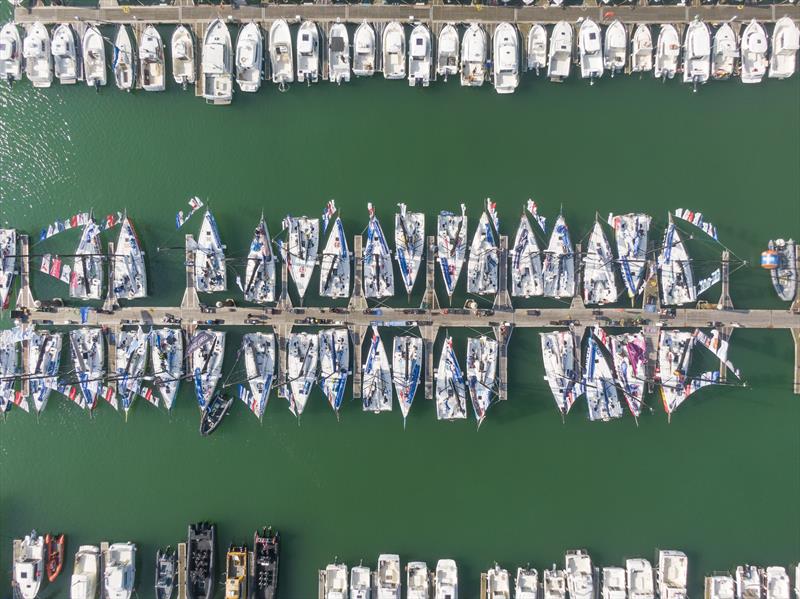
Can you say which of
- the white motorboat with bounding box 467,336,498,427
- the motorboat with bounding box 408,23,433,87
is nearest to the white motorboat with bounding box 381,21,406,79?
the motorboat with bounding box 408,23,433,87

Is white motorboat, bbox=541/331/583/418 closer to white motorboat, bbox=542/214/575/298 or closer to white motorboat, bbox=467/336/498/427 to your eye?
white motorboat, bbox=542/214/575/298

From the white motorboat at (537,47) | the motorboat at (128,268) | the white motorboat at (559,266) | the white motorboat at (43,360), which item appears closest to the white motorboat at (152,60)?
the motorboat at (128,268)

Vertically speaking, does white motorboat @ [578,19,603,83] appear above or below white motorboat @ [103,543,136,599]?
above

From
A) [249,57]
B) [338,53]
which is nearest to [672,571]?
[338,53]

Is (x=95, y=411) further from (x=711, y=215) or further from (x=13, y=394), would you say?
(x=711, y=215)

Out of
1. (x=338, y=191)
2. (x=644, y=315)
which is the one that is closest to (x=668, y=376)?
(x=644, y=315)

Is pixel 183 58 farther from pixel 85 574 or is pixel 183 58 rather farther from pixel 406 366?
pixel 85 574
